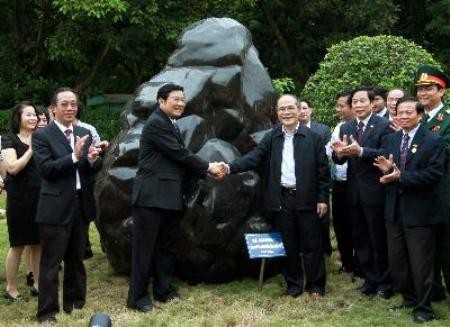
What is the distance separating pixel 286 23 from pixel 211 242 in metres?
14.4

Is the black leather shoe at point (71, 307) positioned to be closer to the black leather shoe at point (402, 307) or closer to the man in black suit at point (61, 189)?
the man in black suit at point (61, 189)

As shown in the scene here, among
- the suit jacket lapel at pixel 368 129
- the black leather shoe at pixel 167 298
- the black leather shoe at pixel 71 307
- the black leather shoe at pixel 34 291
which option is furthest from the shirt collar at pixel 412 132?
the black leather shoe at pixel 34 291

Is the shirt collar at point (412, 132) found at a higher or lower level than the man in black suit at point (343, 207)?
higher

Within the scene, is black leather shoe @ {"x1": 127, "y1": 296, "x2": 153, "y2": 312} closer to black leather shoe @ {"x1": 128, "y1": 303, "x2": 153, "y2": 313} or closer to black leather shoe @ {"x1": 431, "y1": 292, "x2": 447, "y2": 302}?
black leather shoe @ {"x1": 128, "y1": 303, "x2": 153, "y2": 313}

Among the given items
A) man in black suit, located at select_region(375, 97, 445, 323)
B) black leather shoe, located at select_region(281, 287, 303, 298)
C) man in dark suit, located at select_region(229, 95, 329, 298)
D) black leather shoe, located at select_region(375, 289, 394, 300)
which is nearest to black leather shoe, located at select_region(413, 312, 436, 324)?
man in black suit, located at select_region(375, 97, 445, 323)

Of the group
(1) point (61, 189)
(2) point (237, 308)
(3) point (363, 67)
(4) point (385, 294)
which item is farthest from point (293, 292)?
(3) point (363, 67)

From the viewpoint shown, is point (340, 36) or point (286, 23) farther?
point (286, 23)

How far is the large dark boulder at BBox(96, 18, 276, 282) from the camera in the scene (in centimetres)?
691

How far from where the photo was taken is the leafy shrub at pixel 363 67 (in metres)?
8.91

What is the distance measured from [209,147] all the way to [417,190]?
2230mm

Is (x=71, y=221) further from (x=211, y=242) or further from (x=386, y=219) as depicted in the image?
(x=386, y=219)

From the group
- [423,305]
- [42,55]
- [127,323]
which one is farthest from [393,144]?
[42,55]

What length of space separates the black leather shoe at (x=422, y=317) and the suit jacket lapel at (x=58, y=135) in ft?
10.5

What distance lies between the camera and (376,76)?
8961 millimetres
